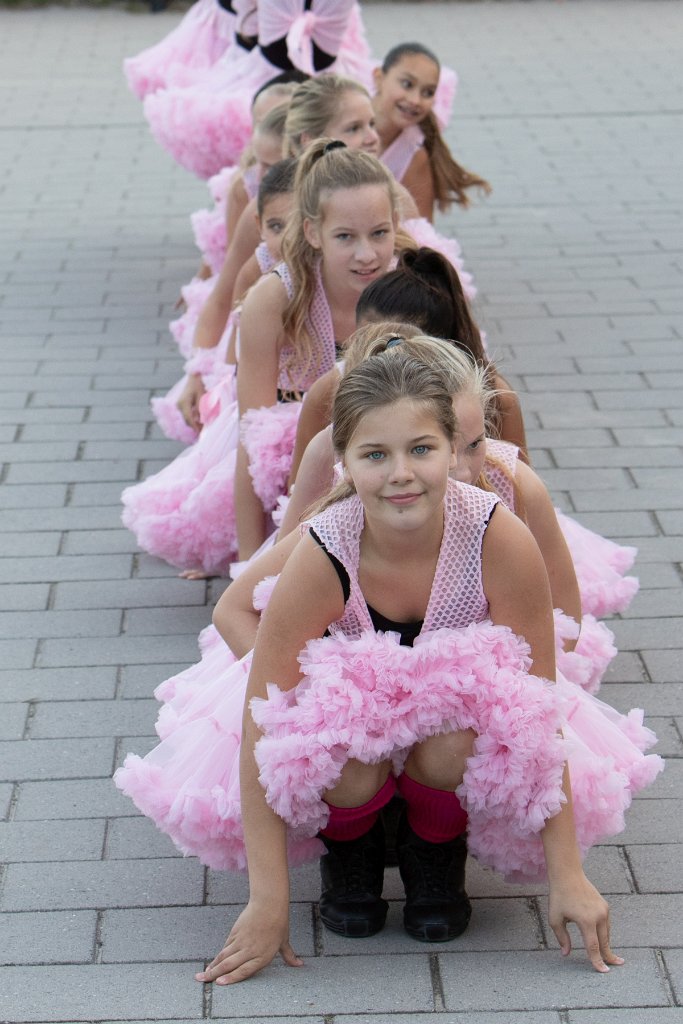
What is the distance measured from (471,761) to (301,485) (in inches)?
33.6

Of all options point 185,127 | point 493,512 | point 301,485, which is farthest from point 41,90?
point 493,512

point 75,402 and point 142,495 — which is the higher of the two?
point 142,495

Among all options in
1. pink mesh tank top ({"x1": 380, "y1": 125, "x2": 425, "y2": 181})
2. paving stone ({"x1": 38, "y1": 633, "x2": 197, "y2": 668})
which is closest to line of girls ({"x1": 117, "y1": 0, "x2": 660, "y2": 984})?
paving stone ({"x1": 38, "y1": 633, "x2": 197, "y2": 668})

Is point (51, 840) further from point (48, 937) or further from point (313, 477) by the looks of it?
point (313, 477)

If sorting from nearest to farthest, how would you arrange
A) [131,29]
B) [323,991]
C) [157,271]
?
[323,991] < [157,271] < [131,29]

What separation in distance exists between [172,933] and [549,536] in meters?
1.05

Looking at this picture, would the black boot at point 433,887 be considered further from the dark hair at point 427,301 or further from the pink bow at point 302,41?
the pink bow at point 302,41

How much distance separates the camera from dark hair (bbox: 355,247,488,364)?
3.37 meters

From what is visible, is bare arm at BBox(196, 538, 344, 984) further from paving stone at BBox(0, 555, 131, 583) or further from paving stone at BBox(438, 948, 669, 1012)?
paving stone at BBox(0, 555, 131, 583)

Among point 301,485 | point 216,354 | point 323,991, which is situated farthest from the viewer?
point 216,354

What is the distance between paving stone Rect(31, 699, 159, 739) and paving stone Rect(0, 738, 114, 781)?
4 centimetres

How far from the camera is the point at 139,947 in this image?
2746mm

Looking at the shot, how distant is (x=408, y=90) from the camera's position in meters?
5.73

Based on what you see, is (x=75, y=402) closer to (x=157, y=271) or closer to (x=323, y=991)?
(x=157, y=271)
